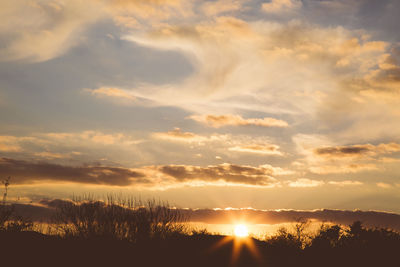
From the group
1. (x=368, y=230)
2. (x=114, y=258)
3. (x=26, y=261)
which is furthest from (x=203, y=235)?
(x=368, y=230)

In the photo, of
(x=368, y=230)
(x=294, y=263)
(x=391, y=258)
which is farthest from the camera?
(x=368, y=230)

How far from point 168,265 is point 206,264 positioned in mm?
3608

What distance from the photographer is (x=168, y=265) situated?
33.9 m

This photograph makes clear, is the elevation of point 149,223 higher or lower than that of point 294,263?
higher

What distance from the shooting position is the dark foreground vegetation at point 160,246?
3534 centimetres

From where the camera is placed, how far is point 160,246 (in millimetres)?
38031

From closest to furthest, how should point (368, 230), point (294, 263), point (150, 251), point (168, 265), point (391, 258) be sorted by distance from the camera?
point (168, 265), point (150, 251), point (294, 263), point (391, 258), point (368, 230)

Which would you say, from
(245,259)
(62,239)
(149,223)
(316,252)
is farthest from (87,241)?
(316,252)

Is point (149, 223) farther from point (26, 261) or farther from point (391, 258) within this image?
point (391, 258)

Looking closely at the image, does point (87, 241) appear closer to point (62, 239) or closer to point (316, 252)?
point (62, 239)

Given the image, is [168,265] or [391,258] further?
[391,258]

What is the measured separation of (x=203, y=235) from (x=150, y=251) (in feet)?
32.1

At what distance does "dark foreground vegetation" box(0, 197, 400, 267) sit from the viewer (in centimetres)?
3534

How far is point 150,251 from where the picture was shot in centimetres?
3612
